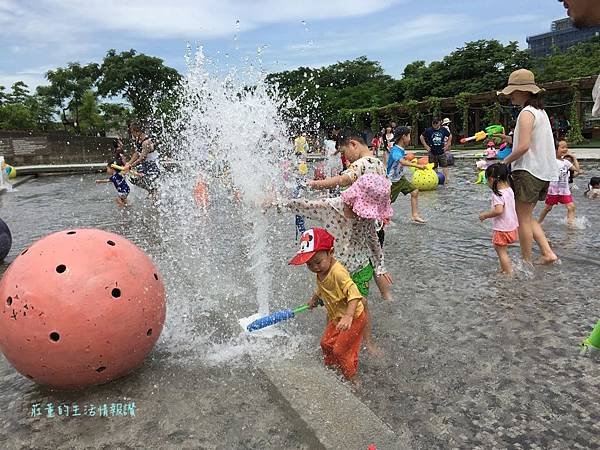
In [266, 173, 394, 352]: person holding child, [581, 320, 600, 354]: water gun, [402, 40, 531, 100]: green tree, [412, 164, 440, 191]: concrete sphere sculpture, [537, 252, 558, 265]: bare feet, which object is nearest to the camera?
[581, 320, 600, 354]: water gun

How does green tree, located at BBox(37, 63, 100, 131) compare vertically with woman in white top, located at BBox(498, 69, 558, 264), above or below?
above

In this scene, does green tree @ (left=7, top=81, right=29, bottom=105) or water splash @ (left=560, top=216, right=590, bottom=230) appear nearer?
water splash @ (left=560, top=216, right=590, bottom=230)

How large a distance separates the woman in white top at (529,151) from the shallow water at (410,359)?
761mm

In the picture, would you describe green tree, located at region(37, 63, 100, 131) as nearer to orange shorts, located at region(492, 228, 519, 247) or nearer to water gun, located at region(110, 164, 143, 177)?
water gun, located at region(110, 164, 143, 177)

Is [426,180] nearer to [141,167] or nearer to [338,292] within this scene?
[141,167]

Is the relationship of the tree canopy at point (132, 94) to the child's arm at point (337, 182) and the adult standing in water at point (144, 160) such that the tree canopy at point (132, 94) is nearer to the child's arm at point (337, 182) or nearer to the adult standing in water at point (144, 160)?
the adult standing in water at point (144, 160)

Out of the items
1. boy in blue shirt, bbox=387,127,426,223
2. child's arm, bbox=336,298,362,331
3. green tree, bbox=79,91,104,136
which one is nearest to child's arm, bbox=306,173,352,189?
child's arm, bbox=336,298,362,331

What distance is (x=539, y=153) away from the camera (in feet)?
18.1

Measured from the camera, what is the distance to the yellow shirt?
3430 millimetres

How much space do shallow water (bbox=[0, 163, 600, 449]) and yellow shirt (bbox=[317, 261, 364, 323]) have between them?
44 cm

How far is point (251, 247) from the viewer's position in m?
7.57

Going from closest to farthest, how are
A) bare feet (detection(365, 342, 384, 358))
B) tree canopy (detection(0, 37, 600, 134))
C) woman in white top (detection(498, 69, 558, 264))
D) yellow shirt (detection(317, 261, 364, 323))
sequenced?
yellow shirt (detection(317, 261, 364, 323)), bare feet (detection(365, 342, 384, 358)), woman in white top (detection(498, 69, 558, 264)), tree canopy (detection(0, 37, 600, 134))

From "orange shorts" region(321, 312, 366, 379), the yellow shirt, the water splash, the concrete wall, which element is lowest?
the water splash

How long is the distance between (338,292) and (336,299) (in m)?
0.05
